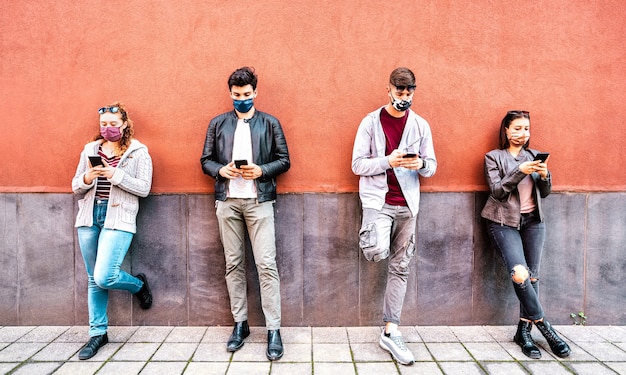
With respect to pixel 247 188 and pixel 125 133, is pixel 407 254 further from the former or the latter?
pixel 125 133

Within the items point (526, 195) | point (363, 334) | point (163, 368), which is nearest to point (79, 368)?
point (163, 368)

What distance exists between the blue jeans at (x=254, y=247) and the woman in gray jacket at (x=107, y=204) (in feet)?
2.59

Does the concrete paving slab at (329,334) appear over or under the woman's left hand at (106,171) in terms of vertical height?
under

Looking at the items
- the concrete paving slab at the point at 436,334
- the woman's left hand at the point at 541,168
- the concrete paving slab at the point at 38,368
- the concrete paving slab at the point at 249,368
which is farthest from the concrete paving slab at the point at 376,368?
the concrete paving slab at the point at 38,368

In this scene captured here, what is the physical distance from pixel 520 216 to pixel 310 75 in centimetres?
230

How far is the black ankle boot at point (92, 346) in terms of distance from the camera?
3.30 metres

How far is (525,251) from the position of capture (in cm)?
361

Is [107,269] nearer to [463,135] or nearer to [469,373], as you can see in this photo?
[469,373]

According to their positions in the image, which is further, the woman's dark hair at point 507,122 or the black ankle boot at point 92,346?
the woman's dark hair at point 507,122

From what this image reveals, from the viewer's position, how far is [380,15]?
151 inches

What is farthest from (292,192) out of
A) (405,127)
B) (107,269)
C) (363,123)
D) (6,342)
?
(6,342)

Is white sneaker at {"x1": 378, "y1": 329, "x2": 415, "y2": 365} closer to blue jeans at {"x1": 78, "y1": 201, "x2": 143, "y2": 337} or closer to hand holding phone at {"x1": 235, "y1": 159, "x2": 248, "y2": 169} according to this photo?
hand holding phone at {"x1": 235, "y1": 159, "x2": 248, "y2": 169}

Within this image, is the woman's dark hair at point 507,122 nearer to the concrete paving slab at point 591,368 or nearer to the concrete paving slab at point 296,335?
the concrete paving slab at point 591,368

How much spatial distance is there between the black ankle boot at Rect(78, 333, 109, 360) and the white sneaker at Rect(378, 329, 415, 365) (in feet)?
7.95
